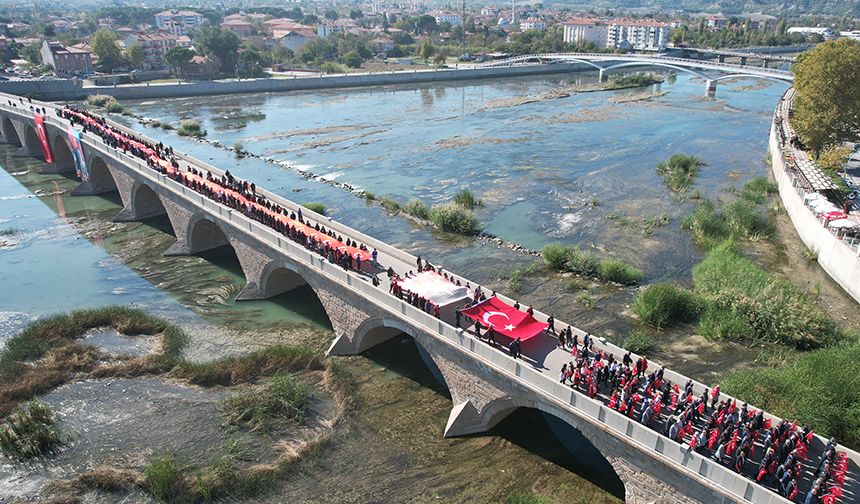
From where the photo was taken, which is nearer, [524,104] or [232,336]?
[232,336]

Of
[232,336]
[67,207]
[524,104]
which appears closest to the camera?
[232,336]

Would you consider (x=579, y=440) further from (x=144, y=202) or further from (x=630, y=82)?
(x=630, y=82)

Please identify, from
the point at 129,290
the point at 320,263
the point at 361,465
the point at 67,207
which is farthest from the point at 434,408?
the point at 67,207

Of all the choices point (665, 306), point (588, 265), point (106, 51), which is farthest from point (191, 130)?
point (665, 306)

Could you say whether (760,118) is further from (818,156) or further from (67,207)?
(67,207)

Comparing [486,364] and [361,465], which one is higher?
[486,364]

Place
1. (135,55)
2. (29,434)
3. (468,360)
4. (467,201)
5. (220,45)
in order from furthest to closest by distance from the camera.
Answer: (135,55), (220,45), (467,201), (29,434), (468,360)

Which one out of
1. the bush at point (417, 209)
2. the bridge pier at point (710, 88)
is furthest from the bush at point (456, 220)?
the bridge pier at point (710, 88)
